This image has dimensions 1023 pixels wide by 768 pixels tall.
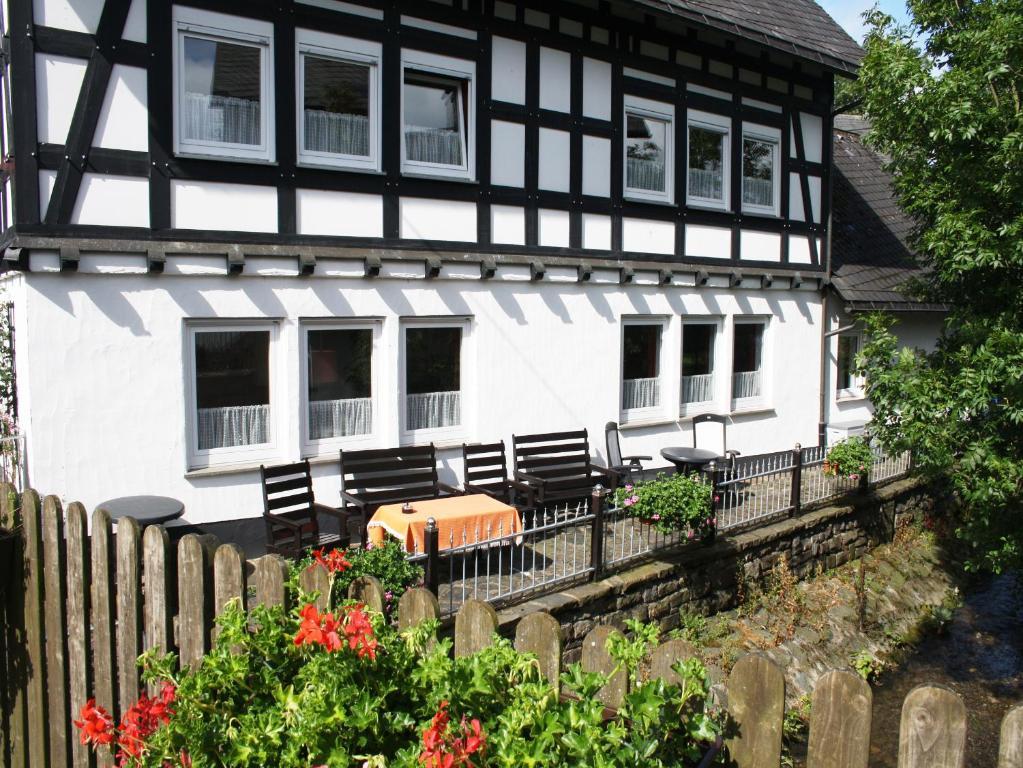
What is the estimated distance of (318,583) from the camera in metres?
2.81

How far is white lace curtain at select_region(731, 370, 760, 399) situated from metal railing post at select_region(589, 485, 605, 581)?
583cm

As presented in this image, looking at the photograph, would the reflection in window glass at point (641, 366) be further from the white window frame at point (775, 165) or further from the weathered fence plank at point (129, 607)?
the weathered fence plank at point (129, 607)

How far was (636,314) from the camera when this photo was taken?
1133 cm

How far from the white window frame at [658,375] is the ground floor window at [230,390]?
15.5 feet

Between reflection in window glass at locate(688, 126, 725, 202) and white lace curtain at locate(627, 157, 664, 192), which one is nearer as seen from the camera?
white lace curtain at locate(627, 157, 664, 192)

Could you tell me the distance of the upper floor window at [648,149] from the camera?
440 inches

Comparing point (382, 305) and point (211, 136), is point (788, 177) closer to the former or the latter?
point (382, 305)

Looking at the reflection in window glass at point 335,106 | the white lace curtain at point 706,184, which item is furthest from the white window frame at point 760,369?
the reflection in window glass at point 335,106

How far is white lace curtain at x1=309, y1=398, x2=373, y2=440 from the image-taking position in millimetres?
8898

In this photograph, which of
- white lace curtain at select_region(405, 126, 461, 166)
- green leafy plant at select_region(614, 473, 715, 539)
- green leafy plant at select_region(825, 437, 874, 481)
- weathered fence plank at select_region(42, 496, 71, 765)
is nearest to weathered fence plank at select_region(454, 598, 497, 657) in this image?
weathered fence plank at select_region(42, 496, 71, 765)

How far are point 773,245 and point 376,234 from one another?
264 inches

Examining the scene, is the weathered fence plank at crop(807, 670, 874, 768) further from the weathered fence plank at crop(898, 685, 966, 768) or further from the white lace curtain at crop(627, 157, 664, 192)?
the white lace curtain at crop(627, 157, 664, 192)

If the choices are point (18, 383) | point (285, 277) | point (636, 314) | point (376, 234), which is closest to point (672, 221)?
point (636, 314)

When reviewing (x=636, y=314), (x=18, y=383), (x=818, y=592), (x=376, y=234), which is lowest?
(x=818, y=592)
